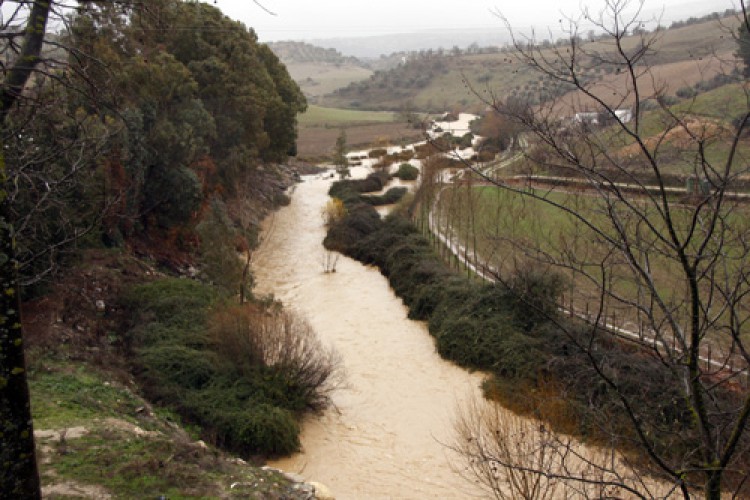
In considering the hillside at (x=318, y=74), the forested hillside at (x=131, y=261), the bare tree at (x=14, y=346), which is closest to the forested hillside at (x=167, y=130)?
the forested hillside at (x=131, y=261)

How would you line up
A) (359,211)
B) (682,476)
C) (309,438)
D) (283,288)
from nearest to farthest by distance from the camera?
(682,476)
(309,438)
(283,288)
(359,211)

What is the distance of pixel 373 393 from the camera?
14297 mm

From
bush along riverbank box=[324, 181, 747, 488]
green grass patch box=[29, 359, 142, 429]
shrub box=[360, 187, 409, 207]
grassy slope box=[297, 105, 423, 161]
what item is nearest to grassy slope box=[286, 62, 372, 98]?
grassy slope box=[297, 105, 423, 161]

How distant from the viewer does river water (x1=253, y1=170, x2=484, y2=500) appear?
429 inches

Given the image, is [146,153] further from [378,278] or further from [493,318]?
[493,318]

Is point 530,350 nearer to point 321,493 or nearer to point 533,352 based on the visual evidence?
point 533,352

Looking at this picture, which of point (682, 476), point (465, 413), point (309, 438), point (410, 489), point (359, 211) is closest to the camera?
point (682, 476)

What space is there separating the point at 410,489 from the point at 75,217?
9.79m

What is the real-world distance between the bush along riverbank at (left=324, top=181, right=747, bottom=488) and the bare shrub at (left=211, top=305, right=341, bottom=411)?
3992mm

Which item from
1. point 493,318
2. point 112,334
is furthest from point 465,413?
point 112,334

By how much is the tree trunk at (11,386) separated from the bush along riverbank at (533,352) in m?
6.09

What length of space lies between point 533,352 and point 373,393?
12.9ft

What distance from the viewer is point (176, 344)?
13.5m

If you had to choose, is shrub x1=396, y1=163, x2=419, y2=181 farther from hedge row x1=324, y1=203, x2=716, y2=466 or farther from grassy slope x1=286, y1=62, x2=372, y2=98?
grassy slope x1=286, y1=62, x2=372, y2=98
